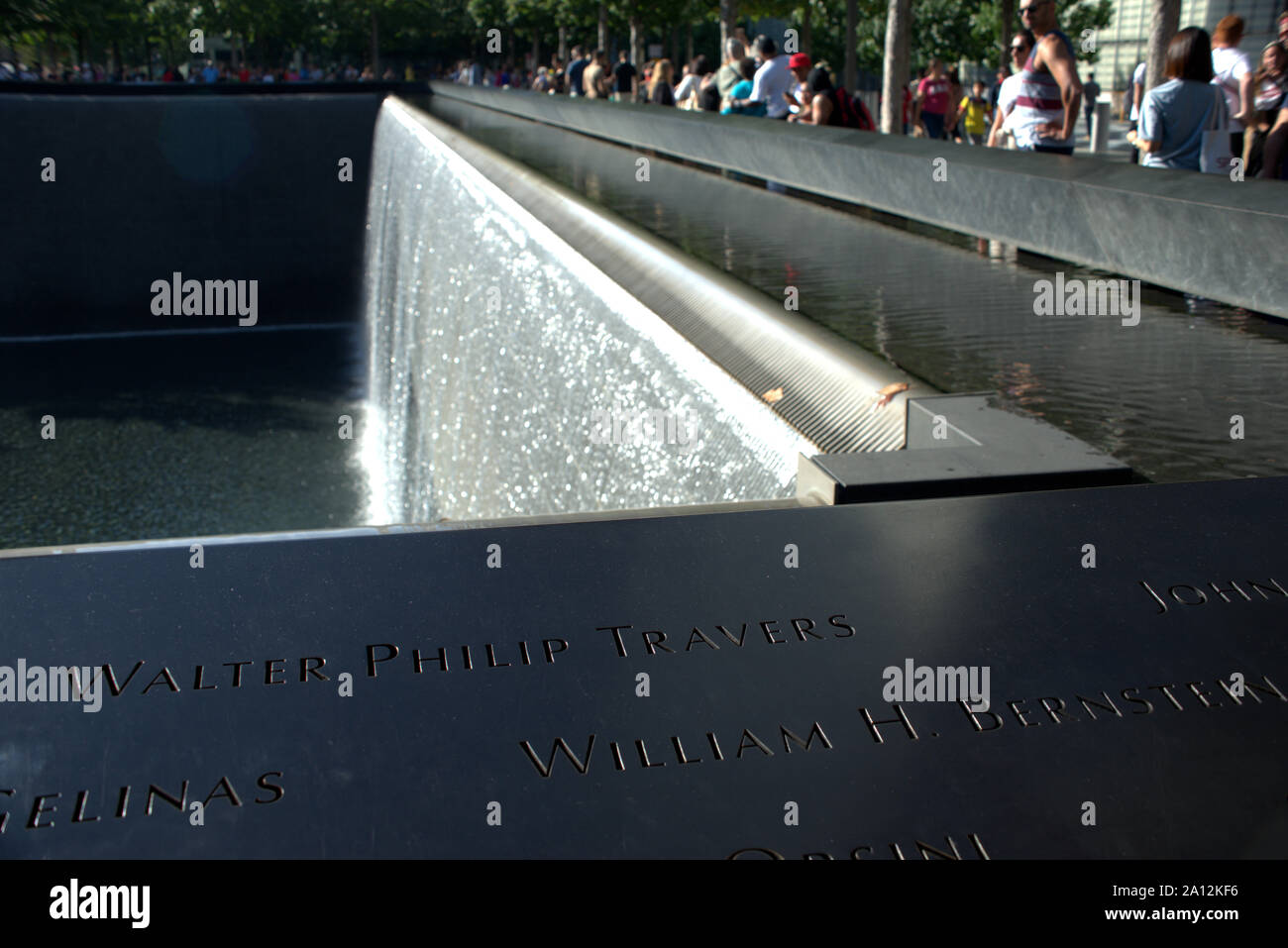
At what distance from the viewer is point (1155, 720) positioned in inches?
55.7

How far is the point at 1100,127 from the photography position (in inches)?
669

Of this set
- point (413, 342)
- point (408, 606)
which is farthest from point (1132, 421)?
point (413, 342)

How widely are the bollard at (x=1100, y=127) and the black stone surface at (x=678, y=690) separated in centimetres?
1575

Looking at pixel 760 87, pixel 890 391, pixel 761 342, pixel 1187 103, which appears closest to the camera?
pixel 890 391

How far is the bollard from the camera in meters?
16.3

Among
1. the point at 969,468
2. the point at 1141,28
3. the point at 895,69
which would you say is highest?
the point at 1141,28

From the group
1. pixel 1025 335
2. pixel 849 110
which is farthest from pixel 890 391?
pixel 849 110

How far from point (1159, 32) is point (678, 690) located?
1034cm

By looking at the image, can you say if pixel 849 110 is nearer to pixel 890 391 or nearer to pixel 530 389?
pixel 530 389

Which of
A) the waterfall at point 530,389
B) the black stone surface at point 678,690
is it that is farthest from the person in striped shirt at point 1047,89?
the black stone surface at point 678,690

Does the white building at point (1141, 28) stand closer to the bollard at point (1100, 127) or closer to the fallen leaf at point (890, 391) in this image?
the bollard at point (1100, 127)

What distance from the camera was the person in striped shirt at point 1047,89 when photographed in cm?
584
